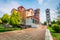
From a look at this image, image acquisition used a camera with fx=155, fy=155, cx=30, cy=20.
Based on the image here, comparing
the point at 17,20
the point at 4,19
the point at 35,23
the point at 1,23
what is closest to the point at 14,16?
the point at 17,20

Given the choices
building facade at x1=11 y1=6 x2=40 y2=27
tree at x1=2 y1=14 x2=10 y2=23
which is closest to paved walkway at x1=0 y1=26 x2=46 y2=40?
tree at x1=2 y1=14 x2=10 y2=23

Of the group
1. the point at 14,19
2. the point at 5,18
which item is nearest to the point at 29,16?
the point at 5,18

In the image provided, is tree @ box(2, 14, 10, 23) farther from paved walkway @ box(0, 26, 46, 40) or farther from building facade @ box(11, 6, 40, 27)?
paved walkway @ box(0, 26, 46, 40)

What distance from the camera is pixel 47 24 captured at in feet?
122

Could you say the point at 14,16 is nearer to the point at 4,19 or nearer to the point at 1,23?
the point at 4,19

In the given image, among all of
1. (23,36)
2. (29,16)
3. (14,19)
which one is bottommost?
(23,36)

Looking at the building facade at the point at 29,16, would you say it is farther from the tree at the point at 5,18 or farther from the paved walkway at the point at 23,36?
the paved walkway at the point at 23,36

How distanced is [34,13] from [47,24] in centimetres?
410

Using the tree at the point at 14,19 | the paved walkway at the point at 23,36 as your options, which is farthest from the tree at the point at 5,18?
the paved walkway at the point at 23,36

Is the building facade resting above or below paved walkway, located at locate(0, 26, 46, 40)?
above

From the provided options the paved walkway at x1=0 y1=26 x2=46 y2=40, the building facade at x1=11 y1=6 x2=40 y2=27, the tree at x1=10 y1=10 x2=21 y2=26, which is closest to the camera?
the paved walkway at x1=0 y1=26 x2=46 y2=40

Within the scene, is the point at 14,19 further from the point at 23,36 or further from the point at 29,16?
the point at 23,36

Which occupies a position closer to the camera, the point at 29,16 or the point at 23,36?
the point at 23,36

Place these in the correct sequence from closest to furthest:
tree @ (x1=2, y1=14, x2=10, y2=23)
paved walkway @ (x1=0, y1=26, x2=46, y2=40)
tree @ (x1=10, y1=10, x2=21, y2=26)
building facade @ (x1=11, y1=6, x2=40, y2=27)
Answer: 1. paved walkway @ (x1=0, y1=26, x2=46, y2=40)
2. tree @ (x1=10, y1=10, x2=21, y2=26)
3. tree @ (x1=2, y1=14, x2=10, y2=23)
4. building facade @ (x1=11, y1=6, x2=40, y2=27)
